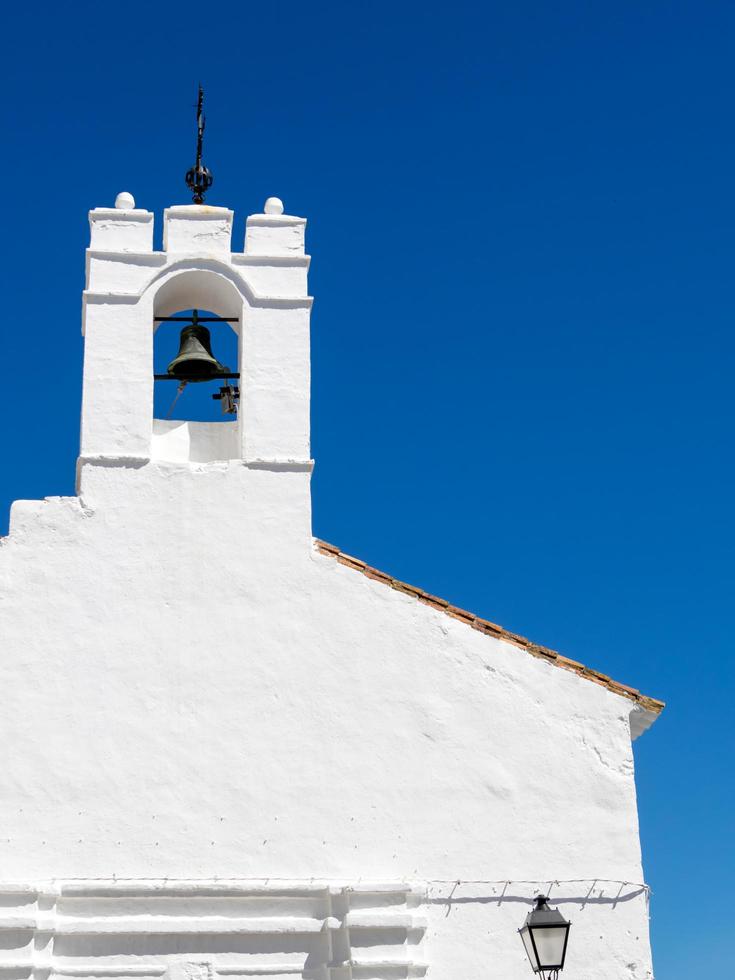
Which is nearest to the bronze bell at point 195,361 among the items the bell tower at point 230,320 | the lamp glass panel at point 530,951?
the bell tower at point 230,320

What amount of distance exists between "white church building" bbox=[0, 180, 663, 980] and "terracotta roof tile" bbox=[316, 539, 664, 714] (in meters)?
0.02

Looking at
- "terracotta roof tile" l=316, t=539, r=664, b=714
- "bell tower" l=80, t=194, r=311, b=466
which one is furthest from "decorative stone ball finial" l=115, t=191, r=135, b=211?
"terracotta roof tile" l=316, t=539, r=664, b=714

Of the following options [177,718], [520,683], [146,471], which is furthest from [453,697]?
[146,471]

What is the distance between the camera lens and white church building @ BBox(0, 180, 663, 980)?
10141 mm

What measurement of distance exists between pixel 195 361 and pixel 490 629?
3273mm

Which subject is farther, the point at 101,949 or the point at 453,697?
the point at 453,697

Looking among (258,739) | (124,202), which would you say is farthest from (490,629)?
(124,202)

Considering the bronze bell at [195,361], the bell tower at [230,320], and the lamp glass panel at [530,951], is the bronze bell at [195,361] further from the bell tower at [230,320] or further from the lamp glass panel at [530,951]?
the lamp glass panel at [530,951]

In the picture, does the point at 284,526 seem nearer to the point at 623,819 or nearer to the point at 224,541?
the point at 224,541

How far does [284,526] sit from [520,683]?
210 cm

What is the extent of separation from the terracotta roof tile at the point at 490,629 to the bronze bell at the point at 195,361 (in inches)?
76.2

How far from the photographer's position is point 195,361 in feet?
40.5

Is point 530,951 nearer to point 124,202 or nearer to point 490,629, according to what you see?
point 490,629

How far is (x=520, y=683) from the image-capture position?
36.7 feet
